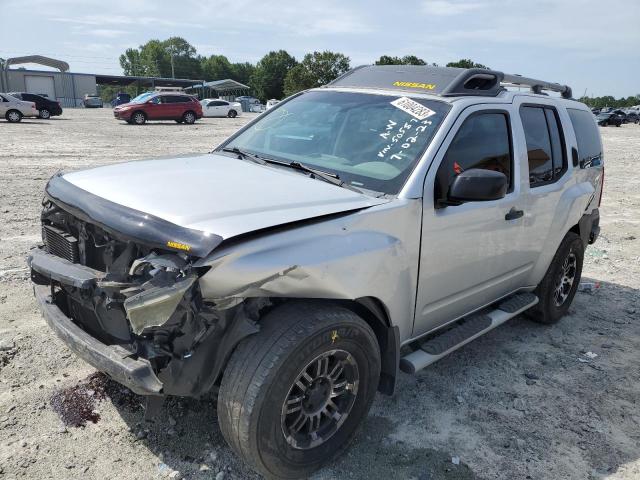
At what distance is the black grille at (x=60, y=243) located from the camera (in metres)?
2.88

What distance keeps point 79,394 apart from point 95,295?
3.69 ft

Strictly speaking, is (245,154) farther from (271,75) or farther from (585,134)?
(271,75)

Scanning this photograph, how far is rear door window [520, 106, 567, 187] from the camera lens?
4.06 meters

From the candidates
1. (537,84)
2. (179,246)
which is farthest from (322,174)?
(537,84)

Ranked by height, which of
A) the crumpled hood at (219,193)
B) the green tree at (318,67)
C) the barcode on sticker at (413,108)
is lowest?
the crumpled hood at (219,193)

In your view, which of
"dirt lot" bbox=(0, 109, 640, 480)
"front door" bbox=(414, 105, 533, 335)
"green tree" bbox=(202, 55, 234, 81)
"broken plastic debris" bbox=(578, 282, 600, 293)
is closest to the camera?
"dirt lot" bbox=(0, 109, 640, 480)

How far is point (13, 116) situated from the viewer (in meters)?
25.9

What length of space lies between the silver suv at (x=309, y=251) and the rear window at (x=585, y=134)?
0.75 m

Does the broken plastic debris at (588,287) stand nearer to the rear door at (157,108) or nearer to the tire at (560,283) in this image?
the tire at (560,283)

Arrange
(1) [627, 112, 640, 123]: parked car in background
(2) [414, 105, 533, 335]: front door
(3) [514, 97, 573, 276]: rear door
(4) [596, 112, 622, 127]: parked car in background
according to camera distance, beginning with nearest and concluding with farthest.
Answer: (2) [414, 105, 533, 335]: front door < (3) [514, 97, 573, 276]: rear door < (4) [596, 112, 622, 127]: parked car in background < (1) [627, 112, 640, 123]: parked car in background

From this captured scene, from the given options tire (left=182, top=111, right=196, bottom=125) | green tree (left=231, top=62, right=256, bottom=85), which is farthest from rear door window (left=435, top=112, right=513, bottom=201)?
green tree (left=231, top=62, right=256, bottom=85)

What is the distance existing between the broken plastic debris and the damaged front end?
4817mm

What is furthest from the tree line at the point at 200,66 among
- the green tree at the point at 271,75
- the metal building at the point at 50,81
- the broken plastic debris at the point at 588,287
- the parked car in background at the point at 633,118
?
the broken plastic debris at the point at 588,287

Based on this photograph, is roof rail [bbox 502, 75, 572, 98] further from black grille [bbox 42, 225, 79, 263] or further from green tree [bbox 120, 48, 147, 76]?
green tree [bbox 120, 48, 147, 76]
